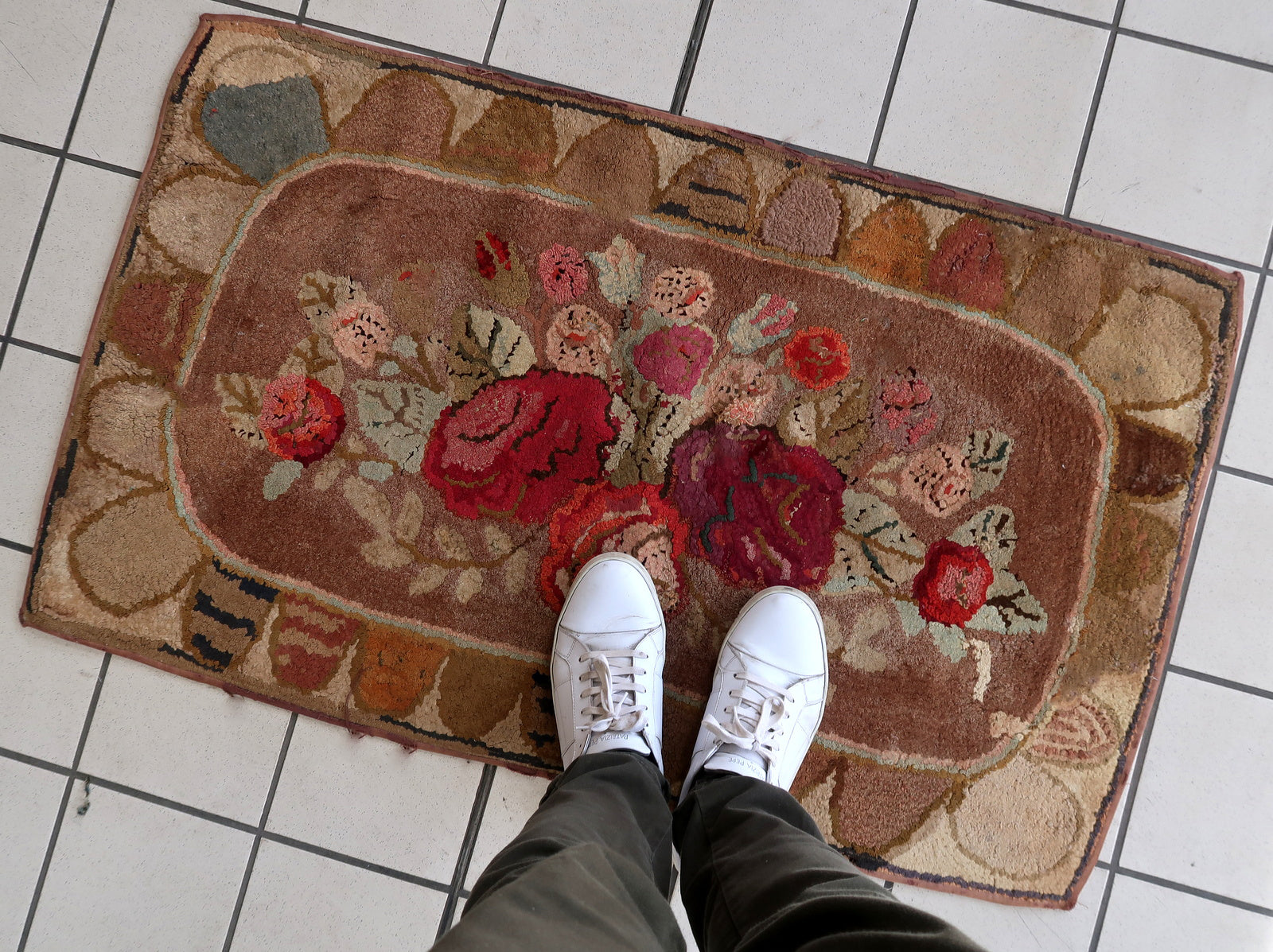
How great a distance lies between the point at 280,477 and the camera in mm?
994

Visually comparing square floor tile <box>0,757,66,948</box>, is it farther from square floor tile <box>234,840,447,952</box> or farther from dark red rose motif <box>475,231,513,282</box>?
dark red rose motif <box>475,231,513,282</box>

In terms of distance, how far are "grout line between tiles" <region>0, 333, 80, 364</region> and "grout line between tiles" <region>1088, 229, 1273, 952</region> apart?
5.03 ft

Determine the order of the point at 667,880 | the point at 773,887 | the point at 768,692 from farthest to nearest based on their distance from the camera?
the point at 768,692 → the point at 667,880 → the point at 773,887

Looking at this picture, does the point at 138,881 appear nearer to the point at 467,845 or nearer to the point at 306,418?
the point at 467,845

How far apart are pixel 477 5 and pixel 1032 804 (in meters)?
1.31

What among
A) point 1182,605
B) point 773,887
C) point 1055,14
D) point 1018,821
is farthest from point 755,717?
point 1055,14

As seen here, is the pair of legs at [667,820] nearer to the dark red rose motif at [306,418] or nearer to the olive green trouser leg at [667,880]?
the olive green trouser leg at [667,880]

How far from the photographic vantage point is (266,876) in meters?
0.98

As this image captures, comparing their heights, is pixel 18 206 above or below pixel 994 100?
below

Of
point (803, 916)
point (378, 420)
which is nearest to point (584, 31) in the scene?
point (378, 420)

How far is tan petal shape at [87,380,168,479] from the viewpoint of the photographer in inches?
39.4

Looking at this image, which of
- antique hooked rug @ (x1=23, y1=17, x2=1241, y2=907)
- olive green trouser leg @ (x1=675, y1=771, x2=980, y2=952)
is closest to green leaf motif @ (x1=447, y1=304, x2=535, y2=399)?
antique hooked rug @ (x1=23, y1=17, x2=1241, y2=907)

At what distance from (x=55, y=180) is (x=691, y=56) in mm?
903

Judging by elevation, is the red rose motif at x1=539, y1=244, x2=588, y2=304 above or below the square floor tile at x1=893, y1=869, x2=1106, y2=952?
above
